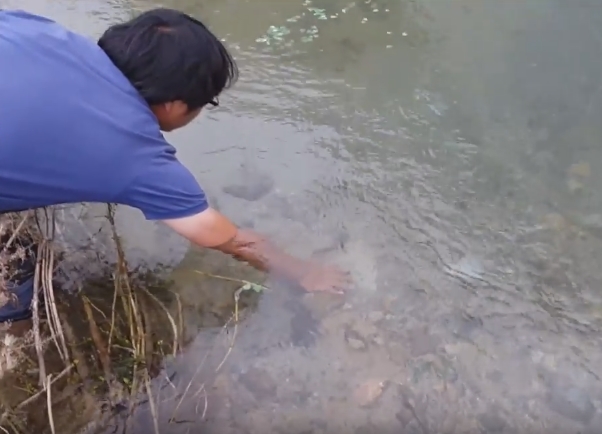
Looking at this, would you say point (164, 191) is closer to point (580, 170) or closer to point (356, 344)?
point (356, 344)

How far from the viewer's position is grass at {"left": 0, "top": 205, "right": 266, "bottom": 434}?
1743 mm

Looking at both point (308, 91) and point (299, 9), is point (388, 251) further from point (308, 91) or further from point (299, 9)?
point (299, 9)

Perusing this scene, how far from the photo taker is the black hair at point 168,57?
4.63 feet

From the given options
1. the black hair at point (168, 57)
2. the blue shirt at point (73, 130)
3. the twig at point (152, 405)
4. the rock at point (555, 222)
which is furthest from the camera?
the rock at point (555, 222)

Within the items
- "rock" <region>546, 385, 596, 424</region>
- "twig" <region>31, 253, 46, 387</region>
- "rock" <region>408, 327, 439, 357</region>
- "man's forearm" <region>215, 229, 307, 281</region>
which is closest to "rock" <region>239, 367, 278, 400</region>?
"man's forearm" <region>215, 229, 307, 281</region>

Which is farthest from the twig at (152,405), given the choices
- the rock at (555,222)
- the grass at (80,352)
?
the rock at (555,222)

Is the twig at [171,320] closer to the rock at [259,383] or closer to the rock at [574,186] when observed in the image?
the rock at [259,383]

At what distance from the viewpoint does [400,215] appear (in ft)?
7.87

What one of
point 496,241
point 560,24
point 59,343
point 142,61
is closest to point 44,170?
point 142,61

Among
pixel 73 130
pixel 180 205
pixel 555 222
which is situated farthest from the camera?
pixel 555 222

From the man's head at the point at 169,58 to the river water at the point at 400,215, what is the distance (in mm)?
915

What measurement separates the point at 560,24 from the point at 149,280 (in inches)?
94.3

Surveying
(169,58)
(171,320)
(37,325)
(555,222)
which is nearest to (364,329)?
(171,320)

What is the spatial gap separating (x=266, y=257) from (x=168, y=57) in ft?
2.69
